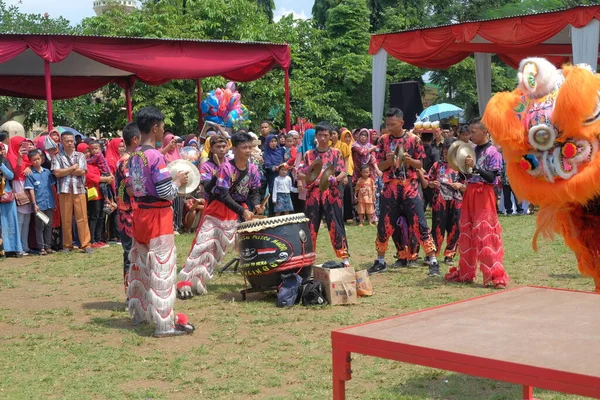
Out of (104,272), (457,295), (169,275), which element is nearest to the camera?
(169,275)

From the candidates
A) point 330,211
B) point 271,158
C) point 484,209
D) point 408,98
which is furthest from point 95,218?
point 408,98

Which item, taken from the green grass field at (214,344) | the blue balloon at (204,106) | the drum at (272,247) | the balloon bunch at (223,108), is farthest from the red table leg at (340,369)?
the blue balloon at (204,106)

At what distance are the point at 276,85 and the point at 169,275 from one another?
62.3 feet

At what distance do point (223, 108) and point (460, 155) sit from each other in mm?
8212

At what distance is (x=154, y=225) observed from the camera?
6.67m

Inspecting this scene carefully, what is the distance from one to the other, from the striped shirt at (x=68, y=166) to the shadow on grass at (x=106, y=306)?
13.2 feet

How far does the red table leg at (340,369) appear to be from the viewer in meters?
3.30

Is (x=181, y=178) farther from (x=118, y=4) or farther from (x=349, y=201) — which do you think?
(x=118, y=4)

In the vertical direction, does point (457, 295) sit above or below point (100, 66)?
below

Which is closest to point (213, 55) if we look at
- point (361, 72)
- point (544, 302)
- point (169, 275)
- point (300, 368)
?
point (169, 275)

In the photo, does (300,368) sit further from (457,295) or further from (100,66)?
(100,66)

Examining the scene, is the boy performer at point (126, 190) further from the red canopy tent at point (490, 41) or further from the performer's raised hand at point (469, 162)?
the red canopy tent at point (490, 41)

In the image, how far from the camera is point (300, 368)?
5.68 meters

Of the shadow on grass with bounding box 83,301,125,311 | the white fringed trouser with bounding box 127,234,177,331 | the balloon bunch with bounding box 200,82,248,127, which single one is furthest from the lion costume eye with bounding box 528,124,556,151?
the balloon bunch with bounding box 200,82,248,127
